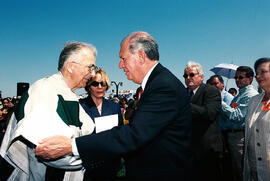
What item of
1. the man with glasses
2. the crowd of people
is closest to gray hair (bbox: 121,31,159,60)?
the crowd of people

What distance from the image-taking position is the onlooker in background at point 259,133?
2432 millimetres

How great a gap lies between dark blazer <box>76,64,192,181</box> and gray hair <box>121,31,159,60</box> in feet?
0.84

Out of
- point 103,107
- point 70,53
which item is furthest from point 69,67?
point 103,107

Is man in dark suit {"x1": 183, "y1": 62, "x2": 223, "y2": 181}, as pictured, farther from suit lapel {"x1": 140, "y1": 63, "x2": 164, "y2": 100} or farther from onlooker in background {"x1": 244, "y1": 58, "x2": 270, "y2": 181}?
suit lapel {"x1": 140, "y1": 63, "x2": 164, "y2": 100}

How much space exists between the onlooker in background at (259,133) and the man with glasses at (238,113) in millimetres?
1024

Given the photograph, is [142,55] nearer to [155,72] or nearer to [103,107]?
[155,72]

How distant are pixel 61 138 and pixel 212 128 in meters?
2.91

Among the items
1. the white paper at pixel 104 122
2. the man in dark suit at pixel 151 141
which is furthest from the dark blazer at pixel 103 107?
the man in dark suit at pixel 151 141

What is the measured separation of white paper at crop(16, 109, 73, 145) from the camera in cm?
149

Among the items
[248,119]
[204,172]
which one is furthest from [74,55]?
[204,172]

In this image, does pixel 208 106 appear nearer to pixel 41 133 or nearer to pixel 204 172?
pixel 204 172

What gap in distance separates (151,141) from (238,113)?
9.42 feet

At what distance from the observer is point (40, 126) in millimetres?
1509

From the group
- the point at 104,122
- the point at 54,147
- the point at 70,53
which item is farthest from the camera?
the point at 104,122
